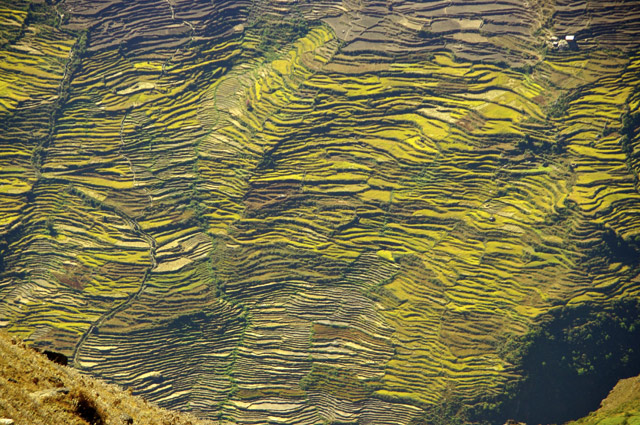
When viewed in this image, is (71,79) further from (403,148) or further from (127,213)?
(403,148)

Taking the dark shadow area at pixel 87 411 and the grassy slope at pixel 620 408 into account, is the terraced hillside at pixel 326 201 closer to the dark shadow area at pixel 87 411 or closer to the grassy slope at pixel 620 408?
the grassy slope at pixel 620 408

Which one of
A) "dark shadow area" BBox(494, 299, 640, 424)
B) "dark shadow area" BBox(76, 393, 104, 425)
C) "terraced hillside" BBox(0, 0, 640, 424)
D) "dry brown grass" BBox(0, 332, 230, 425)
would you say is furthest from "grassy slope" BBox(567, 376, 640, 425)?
"dark shadow area" BBox(76, 393, 104, 425)

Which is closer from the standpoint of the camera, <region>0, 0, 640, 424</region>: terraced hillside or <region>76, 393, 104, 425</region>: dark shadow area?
<region>76, 393, 104, 425</region>: dark shadow area

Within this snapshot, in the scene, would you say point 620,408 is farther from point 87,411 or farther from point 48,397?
point 48,397

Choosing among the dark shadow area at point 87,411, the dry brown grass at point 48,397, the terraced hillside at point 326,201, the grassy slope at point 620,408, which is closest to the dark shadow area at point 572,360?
the terraced hillside at point 326,201

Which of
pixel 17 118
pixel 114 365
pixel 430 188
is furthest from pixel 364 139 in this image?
pixel 17 118

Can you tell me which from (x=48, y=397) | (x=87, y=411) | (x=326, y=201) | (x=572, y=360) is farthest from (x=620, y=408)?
(x=48, y=397)

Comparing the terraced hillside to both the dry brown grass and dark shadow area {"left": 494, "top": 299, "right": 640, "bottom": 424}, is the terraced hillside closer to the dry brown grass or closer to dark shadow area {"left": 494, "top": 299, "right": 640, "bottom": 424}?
dark shadow area {"left": 494, "top": 299, "right": 640, "bottom": 424}
